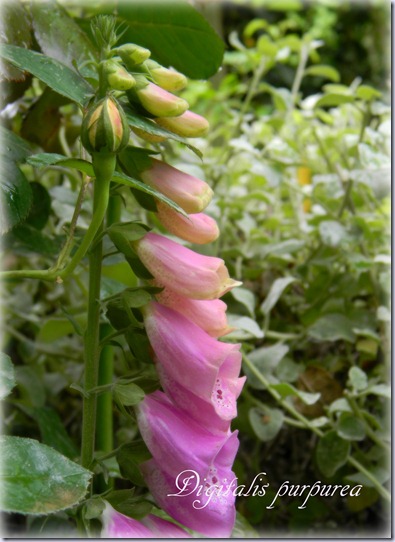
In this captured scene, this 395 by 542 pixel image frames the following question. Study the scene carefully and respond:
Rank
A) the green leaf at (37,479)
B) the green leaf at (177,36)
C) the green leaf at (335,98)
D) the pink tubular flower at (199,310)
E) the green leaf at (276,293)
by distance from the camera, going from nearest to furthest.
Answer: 1. the green leaf at (37,479)
2. the pink tubular flower at (199,310)
3. the green leaf at (177,36)
4. the green leaf at (276,293)
5. the green leaf at (335,98)

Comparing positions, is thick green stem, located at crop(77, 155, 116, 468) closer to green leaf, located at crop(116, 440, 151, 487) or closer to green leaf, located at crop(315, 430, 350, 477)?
green leaf, located at crop(116, 440, 151, 487)

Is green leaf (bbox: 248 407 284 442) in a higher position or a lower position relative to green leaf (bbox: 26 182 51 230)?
lower

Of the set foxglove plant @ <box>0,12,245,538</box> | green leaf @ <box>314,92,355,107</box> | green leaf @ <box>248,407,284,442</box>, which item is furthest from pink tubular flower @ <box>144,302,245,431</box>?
green leaf @ <box>314,92,355,107</box>

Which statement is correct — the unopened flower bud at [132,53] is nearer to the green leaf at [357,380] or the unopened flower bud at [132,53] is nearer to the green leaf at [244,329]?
the green leaf at [244,329]

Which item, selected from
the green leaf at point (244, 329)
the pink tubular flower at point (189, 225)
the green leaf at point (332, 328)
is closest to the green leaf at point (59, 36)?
the pink tubular flower at point (189, 225)

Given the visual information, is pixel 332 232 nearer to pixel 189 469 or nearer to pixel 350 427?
pixel 350 427

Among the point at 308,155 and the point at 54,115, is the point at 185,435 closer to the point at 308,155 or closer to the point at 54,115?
the point at 54,115

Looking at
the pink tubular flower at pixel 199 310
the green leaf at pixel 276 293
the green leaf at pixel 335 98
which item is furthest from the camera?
the green leaf at pixel 335 98
